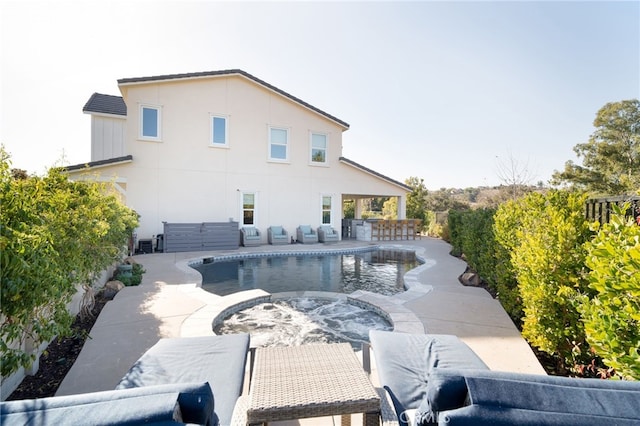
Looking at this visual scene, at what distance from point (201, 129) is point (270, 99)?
4223 mm

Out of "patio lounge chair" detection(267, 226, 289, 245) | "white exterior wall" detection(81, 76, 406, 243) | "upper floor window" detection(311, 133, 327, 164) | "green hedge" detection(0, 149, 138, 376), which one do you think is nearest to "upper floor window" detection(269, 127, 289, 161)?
"white exterior wall" detection(81, 76, 406, 243)

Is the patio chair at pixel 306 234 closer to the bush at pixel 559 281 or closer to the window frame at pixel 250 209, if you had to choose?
the window frame at pixel 250 209

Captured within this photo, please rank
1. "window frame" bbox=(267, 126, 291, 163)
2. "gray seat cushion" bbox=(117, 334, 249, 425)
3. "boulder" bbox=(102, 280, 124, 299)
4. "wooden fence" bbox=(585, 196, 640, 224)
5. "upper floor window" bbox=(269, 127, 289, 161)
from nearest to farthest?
"gray seat cushion" bbox=(117, 334, 249, 425)
"wooden fence" bbox=(585, 196, 640, 224)
"boulder" bbox=(102, 280, 124, 299)
"window frame" bbox=(267, 126, 291, 163)
"upper floor window" bbox=(269, 127, 289, 161)

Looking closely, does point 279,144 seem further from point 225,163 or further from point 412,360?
Result: point 412,360

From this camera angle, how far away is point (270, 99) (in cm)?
1623

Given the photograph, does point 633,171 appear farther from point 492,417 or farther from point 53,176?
point 53,176

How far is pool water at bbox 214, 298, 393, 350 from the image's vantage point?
15.7ft

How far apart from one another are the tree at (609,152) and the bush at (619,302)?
29199 mm

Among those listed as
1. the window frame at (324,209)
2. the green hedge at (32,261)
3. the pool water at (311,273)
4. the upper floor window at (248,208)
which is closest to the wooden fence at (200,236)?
the upper floor window at (248,208)

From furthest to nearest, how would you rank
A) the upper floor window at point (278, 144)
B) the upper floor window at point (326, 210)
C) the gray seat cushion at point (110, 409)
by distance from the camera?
the upper floor window at point (326, 210) → the upper floor window at point (278, 144) → the gray seat cushion at point (110, 409)

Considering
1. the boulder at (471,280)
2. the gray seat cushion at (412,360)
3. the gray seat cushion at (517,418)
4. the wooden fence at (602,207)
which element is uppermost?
the wooden fence at (602,207)

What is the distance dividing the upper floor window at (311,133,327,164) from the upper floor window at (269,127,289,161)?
1.68 metres

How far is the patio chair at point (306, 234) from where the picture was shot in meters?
16.2

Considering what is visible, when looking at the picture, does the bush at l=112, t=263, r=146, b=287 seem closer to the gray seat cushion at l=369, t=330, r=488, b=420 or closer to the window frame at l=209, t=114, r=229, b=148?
the gray seat cushion at l=369, t=330, r=488, b=420
